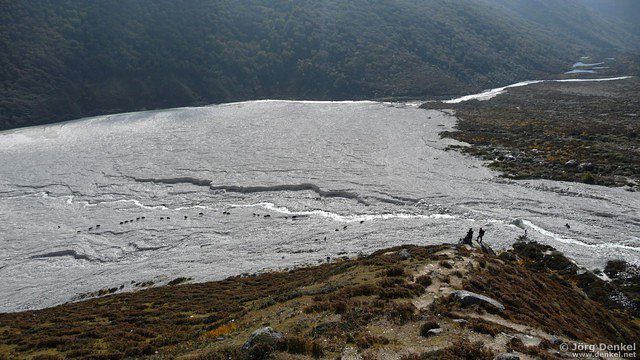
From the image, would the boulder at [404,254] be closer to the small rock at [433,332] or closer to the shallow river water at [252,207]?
the shallow river water at [252,207]

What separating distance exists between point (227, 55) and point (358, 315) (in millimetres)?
141612

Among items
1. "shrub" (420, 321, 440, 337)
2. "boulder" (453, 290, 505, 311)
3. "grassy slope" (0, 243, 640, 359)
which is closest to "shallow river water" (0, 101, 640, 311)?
"grassy slope" (0, 243, 640, 359)

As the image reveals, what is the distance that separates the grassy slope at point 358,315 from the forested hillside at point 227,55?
102m

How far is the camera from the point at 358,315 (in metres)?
18.5

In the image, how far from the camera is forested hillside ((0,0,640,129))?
120 metres

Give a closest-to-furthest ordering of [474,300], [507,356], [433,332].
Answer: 1. [507,356]
2. [433,332]
3. [474,300]

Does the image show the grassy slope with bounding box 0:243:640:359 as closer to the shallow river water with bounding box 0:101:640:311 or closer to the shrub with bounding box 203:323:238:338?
the shrub with bounding box 203:323:238:338

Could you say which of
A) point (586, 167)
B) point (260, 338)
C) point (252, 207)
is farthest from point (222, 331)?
point (586, 167)

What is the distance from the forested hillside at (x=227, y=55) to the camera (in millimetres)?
119562

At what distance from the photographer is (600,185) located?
46.6 metres

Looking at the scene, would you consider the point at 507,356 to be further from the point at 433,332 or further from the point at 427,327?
the point at 427,327

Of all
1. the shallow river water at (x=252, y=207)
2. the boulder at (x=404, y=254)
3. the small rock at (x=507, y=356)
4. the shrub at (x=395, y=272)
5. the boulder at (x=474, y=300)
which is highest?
the small rock at (x=507, y=356)

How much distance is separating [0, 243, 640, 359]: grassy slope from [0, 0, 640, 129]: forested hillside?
334ft

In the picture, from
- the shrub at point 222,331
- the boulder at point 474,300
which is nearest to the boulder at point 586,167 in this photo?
the boulder at point 474,300
